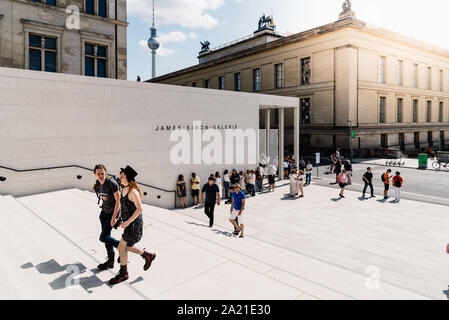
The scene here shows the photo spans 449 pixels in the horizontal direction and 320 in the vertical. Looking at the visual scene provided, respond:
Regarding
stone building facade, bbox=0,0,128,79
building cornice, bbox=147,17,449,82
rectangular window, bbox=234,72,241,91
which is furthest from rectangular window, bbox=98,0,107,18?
rectangular window, bbox=234,72,241,91

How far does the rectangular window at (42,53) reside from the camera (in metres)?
17.2

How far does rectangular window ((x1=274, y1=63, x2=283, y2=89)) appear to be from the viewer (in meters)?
43.8

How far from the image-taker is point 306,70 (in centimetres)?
4047

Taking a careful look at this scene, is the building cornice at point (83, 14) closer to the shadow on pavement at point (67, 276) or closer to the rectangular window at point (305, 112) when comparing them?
the shadow on pavement at point (67, 276)

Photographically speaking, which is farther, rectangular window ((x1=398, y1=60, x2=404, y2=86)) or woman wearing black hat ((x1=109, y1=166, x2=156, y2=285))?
rectangular window ((x1=398, y1=60, x2=404, y2=86))

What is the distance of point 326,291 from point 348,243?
5.47m

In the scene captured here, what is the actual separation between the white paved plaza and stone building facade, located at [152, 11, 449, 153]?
2512cm

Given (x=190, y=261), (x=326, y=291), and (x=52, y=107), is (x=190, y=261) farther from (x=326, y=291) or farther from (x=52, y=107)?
(x=52, y=107)

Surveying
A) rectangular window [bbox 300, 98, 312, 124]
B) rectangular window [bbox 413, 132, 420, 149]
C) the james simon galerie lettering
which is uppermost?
rectangular window [bbox 300, 98, 312, 124]

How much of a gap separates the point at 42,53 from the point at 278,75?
32415mm

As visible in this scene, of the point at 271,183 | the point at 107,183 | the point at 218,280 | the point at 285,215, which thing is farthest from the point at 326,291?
the point at 271,183

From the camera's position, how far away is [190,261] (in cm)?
610

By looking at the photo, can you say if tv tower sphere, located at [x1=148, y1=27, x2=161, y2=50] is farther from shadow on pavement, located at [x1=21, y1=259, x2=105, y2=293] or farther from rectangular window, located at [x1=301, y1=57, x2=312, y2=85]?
shadow on pavement, located at [x1=21, y1=259, x2=105, y2=293]

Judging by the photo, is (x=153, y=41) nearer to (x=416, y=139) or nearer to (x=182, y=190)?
(x=416, y=139)
